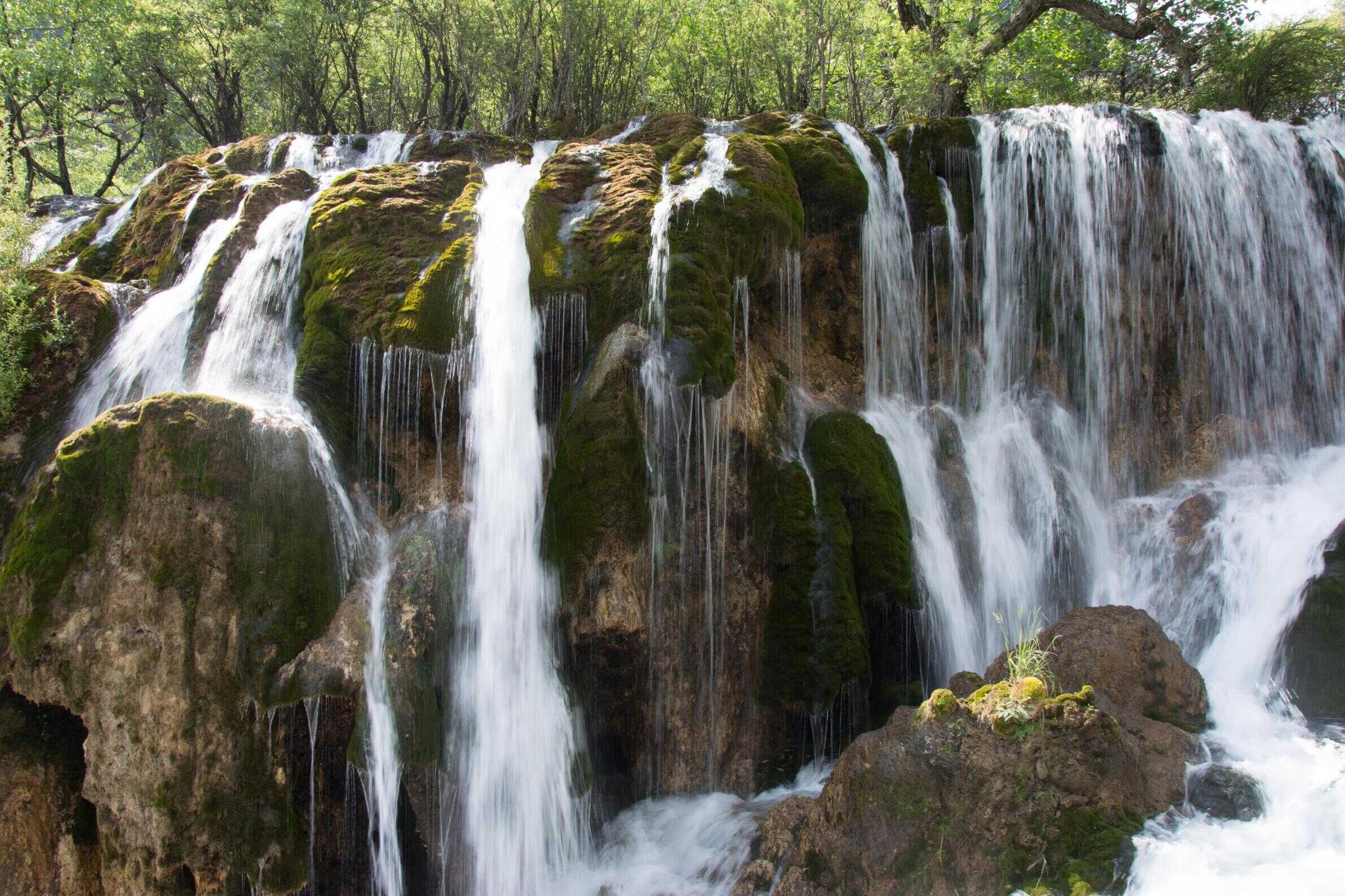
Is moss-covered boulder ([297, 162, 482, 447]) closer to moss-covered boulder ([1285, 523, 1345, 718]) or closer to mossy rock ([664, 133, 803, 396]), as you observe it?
mossy rock ([664, 133, 803, 396])

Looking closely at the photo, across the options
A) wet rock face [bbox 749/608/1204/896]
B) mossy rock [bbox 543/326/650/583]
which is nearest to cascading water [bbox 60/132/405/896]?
mossy rock [bbox 543/326/650/583]

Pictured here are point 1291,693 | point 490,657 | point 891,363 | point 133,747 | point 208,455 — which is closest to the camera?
point 133,747

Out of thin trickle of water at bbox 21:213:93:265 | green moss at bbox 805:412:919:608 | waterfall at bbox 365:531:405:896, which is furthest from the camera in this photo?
thin trickle of water at bbox 21:213:93:265

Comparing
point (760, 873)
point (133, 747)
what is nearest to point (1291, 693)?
point (760, 873)

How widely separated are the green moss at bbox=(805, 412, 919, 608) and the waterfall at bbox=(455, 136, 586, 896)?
3011 mm

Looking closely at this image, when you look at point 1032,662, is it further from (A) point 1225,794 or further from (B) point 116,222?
(B) point 116,222

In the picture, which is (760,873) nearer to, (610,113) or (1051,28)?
(610,113)

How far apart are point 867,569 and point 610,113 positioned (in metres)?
14.1

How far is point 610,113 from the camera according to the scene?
64.2ft

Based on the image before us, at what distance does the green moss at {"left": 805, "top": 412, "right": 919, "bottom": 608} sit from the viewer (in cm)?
897

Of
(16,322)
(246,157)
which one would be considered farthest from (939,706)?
(246,157)

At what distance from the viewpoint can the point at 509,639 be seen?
7.78 metres

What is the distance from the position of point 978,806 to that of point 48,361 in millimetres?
9204

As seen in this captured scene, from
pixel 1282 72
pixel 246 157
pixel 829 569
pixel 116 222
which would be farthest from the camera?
pixel 1282 72
